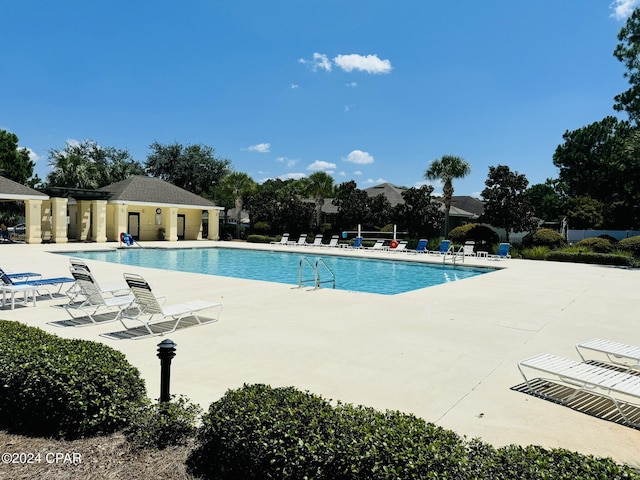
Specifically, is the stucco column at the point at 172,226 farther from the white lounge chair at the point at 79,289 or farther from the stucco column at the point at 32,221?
the white lounge chair at the point at 79,289

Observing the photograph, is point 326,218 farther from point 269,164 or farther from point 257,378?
point 257,378

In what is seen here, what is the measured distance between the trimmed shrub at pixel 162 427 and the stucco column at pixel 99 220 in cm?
3178

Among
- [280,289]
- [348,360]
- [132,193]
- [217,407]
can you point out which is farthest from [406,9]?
[132,193]

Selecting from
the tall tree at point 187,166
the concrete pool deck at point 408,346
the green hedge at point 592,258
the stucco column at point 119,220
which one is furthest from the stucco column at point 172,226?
the green hedge at point 592,258

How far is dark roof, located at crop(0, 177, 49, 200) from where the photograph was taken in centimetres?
2817

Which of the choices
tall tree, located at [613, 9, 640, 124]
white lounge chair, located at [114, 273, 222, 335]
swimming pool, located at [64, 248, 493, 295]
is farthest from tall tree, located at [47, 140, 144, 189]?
tall tree, located at [613, 9, 640, 124]

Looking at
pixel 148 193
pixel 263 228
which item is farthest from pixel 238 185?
pixel 148 193

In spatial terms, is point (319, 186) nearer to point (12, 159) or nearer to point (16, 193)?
point (16, 193)

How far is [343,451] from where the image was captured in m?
2.71

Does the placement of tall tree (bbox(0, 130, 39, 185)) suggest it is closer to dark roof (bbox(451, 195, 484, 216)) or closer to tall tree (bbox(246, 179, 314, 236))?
tall tree (bbox(246, 179, 314, 236))

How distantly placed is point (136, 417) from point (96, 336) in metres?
3.75

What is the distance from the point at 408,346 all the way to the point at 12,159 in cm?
5555

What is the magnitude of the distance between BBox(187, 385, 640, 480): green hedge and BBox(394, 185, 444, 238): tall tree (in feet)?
96.4

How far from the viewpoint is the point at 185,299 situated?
10078 millimetres
